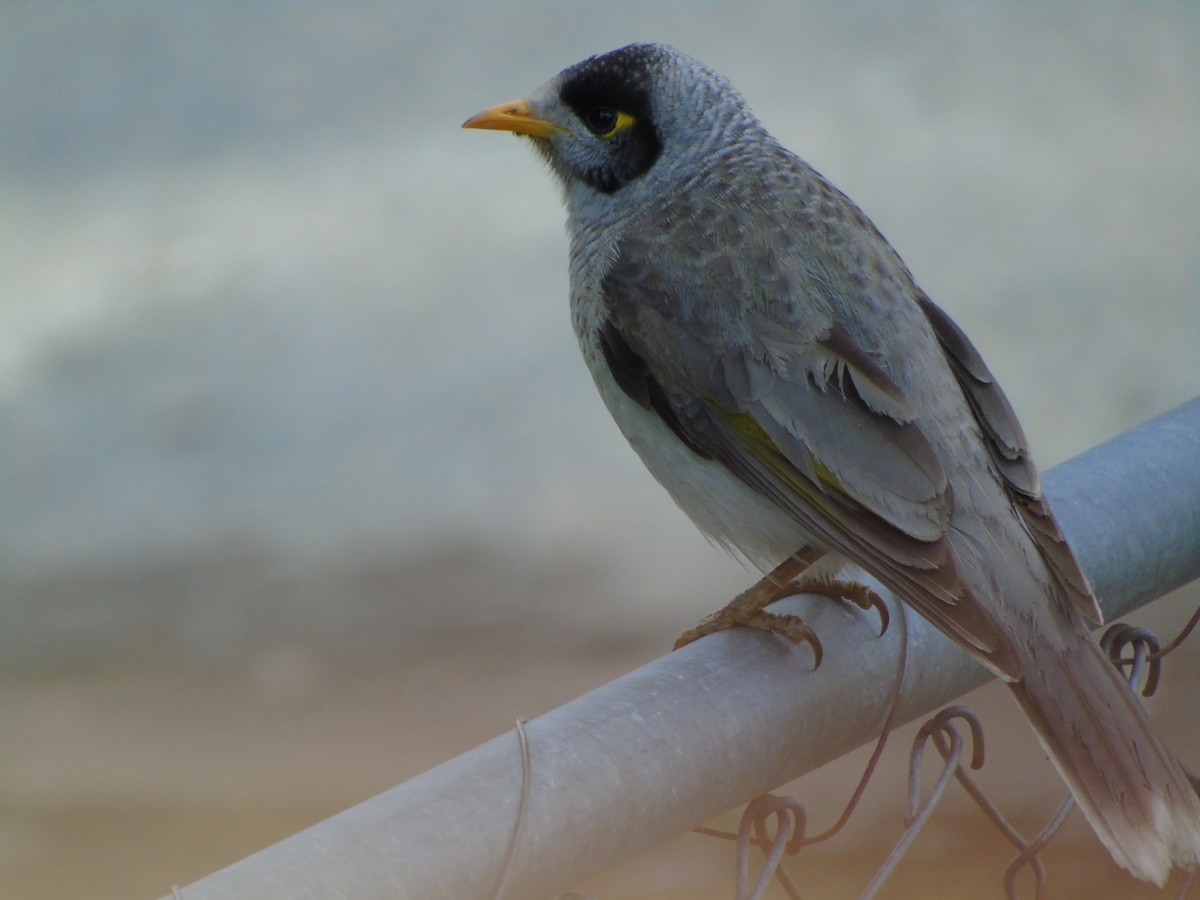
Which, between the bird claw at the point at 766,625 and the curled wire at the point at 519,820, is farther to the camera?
the bird claw at the point at 766,625

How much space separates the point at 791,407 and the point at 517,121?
1297 millimetres

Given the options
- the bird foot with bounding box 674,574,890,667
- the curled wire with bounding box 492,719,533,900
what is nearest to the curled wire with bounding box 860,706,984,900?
the bird foot with bounding box 674,574,890,667

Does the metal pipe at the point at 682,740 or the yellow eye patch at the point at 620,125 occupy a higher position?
the yellow eye patch at the point at 620,125

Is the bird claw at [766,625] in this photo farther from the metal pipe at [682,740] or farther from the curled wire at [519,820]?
the curled wire at [519,820]

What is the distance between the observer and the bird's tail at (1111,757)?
218 cm

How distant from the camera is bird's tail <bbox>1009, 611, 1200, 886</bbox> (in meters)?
2.18

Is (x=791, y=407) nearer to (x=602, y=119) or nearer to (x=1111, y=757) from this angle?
(x=1111, y=757)

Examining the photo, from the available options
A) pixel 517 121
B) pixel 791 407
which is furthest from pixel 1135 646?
pixel 517 121

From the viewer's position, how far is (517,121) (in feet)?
12.4

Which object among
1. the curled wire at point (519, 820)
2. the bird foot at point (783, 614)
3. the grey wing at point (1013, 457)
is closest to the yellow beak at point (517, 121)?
the grey wing at point (1013, 457)

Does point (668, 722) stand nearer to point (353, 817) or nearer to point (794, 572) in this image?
point (353, 817)

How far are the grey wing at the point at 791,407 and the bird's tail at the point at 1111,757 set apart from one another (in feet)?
0.47

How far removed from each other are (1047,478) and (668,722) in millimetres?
1239

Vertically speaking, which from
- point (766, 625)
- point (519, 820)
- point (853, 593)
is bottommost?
point (853, 593)
